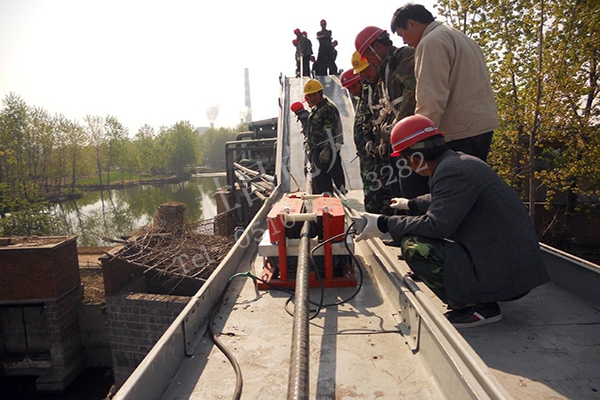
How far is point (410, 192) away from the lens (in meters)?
3.18

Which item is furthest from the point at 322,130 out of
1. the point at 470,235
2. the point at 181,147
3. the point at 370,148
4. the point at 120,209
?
the point at 181,147

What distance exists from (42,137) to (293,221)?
4298cm

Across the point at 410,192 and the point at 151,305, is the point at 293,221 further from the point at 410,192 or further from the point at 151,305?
the point at 151,305

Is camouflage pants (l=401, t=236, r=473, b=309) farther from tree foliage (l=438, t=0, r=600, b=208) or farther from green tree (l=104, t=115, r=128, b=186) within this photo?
green tree (l=104, t=115, r=128, b=186)

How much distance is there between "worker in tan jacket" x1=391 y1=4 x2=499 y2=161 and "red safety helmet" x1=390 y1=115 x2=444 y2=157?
469 mm

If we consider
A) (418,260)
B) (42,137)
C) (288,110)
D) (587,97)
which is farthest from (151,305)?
(42,137)

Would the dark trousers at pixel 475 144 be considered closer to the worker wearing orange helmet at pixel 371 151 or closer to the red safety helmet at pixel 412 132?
the red safety helmet at pixel 412 132

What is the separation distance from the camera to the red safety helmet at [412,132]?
7.25 feet

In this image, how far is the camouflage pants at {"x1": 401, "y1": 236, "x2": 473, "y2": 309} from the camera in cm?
220

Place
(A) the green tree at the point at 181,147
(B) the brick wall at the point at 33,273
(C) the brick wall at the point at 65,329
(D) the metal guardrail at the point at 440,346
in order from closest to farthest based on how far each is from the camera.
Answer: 1. (D) the metal guardrail at the point at 440,346
2. (B) the brick wall at the point at 33,273
3. (C) the brick wall at the point at 65,329
4. (A) the green tree at the point at 181,147

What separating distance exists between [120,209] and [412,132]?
41257 millimetres

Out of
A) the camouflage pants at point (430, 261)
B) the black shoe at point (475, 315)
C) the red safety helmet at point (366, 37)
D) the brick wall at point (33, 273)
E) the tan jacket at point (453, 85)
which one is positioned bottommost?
the brick wall at point (33, 273)

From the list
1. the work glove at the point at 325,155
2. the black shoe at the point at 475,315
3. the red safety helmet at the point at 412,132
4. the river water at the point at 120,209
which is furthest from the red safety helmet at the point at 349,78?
the river water at the point at 120,209

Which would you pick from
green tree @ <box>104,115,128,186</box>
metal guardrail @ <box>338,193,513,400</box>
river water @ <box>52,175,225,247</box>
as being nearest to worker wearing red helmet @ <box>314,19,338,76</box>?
river water @ <box>52,175,225,247</box>
